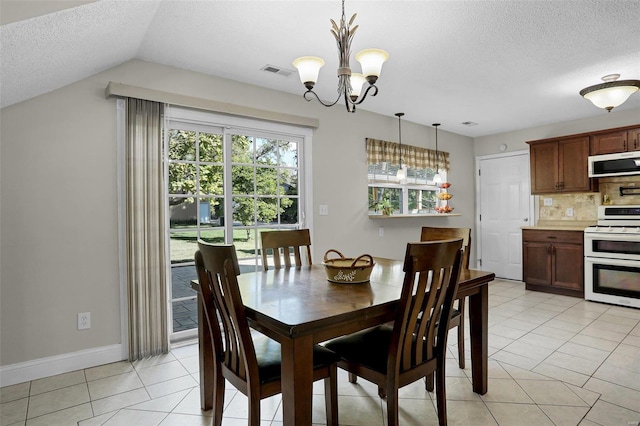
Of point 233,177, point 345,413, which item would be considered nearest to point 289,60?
point 233,177

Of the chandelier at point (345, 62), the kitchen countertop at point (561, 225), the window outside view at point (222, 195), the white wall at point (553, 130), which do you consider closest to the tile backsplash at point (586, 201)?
the kitchen countertop at point (561, 225)

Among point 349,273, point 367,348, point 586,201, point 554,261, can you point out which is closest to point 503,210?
point 586,201

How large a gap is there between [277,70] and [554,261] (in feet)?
14.2

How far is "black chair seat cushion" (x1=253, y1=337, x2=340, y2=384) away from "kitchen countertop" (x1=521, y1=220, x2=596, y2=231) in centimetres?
434

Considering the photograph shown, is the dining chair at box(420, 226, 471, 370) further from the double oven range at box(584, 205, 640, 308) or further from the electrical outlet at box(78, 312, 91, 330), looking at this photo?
the double oven range at box(584, 205, 640, 308)

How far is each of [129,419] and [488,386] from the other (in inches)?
86.9

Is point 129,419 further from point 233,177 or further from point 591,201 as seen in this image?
point 591,201

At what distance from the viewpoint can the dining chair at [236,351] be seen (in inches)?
59.2

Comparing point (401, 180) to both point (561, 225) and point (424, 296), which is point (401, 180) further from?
point (424, 296)

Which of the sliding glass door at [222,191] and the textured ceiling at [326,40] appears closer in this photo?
the textured ceiling at [326,40]

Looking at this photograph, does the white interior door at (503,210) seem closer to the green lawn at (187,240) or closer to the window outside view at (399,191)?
the window outside view at (399,191)

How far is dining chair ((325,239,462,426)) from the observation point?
5.23ft

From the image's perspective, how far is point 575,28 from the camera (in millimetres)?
2488

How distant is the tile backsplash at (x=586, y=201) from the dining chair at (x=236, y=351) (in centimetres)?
490
